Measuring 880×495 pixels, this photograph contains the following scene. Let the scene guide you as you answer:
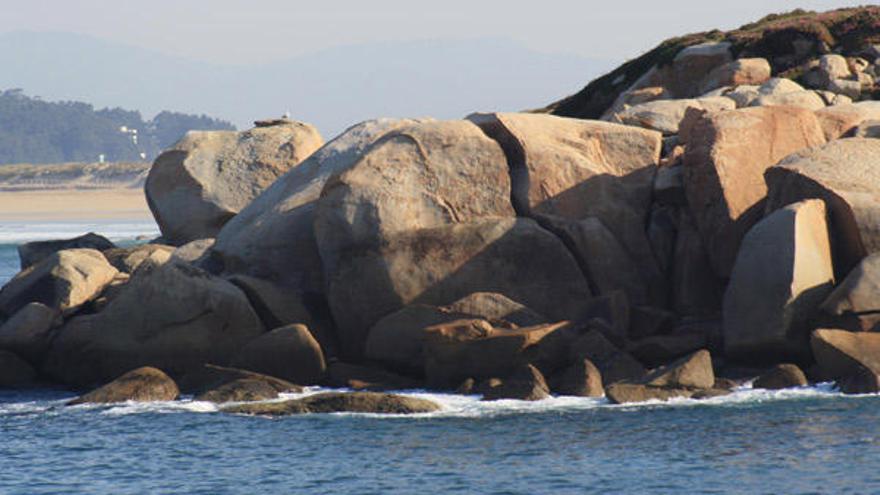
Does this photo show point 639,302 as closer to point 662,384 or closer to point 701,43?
point 662,384

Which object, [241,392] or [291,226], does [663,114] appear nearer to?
[291,226]

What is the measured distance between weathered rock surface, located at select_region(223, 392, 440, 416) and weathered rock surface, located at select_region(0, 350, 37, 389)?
6.96 meters

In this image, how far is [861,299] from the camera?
2986 centimetres

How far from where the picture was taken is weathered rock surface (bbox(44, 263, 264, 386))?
33156mm

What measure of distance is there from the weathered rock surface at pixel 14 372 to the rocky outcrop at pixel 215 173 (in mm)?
9950

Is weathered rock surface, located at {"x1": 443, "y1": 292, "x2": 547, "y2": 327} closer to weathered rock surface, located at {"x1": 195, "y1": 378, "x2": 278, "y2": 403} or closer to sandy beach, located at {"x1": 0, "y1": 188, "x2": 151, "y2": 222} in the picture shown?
weathered rock surface, located at {"x1": 195, "y1": 378, "x2": 278, "y2": 403}

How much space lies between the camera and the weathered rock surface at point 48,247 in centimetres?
4447

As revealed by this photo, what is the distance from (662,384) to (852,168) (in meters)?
6.74

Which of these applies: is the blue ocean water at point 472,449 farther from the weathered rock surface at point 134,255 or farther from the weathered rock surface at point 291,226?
the weathered rock surface at point 134,255

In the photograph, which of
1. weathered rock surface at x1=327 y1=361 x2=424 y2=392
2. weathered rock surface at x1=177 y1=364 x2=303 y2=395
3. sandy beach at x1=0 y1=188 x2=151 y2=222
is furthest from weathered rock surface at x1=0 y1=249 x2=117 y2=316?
sandy beach at x1=0 y1=188 x2=151 y2=222

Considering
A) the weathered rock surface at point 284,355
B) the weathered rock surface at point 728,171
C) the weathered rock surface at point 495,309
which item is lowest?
the weathered rock surface at point 284,355

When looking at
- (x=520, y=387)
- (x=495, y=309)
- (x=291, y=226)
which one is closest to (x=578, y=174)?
(x=495, y=309)

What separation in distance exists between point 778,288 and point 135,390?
1287 cm

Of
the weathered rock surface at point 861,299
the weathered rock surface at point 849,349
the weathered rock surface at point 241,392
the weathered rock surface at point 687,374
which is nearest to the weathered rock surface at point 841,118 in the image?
the weathered rock surface at point 861,299
